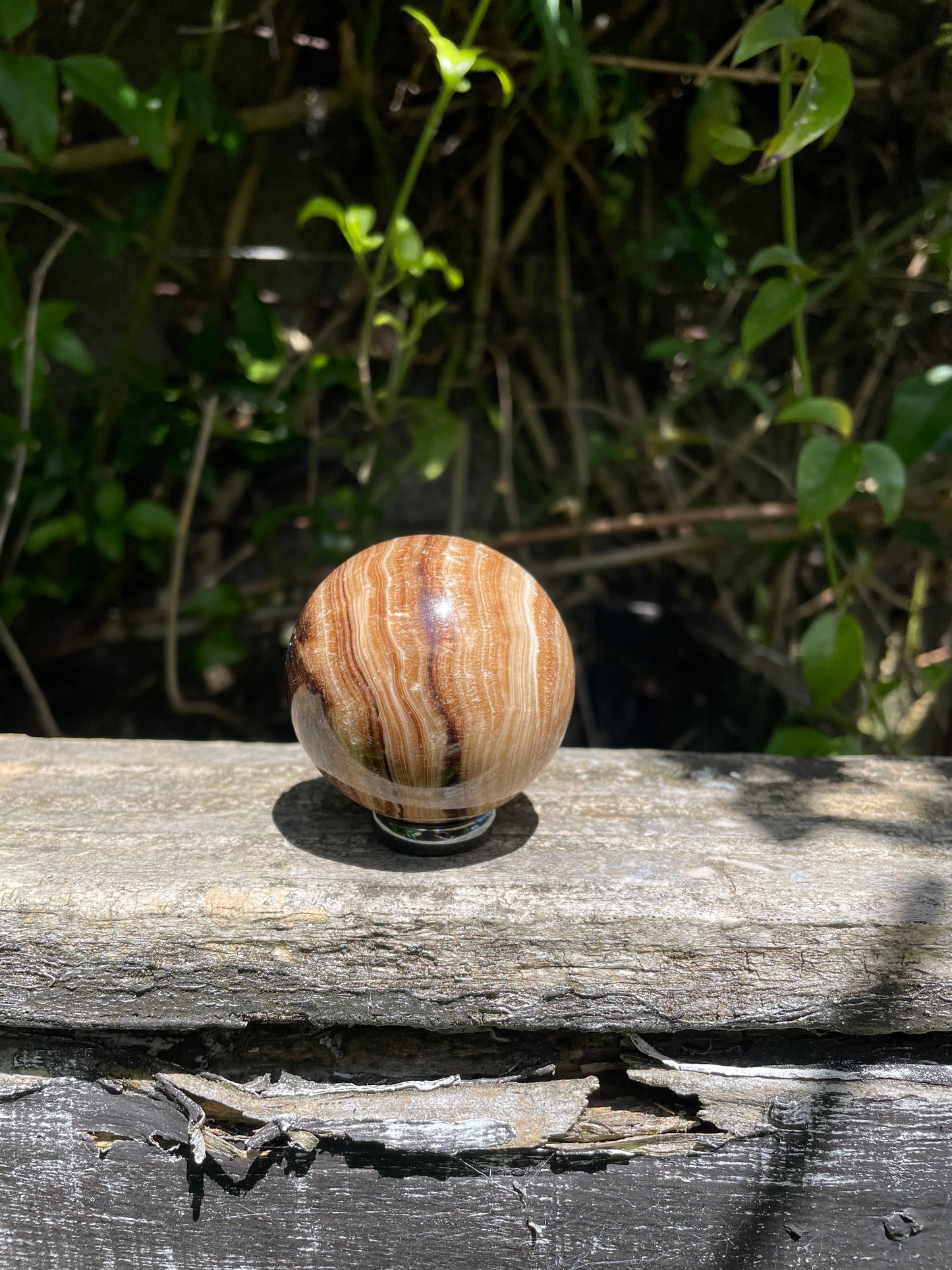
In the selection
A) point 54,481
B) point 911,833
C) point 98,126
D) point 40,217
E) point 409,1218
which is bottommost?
point 409,1218

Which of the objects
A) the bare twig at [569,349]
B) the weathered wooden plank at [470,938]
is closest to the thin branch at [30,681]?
the weathered wooden plank at [470,938]

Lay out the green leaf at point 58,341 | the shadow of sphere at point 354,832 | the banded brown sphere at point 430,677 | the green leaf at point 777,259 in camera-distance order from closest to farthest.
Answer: the banded brown sphere at point 430,677
the shadow of sphere at point 354,832
the green leaf at point 777,259
the green leaf at point 58,341

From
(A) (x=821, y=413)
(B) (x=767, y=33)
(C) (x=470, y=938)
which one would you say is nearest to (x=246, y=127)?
(B) (x=767, y=33)

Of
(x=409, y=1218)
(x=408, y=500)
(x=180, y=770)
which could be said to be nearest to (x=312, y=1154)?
(x=409, y=1218)

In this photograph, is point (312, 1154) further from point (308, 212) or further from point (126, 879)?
point (308, 212)

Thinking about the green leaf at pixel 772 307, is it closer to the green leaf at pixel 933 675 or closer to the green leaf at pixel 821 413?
the green leaf at pixel 821 413

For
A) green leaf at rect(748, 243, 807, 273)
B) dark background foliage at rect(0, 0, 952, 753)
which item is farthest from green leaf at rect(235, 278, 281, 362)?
green leaf at rect(748, 243, 807, 273)
